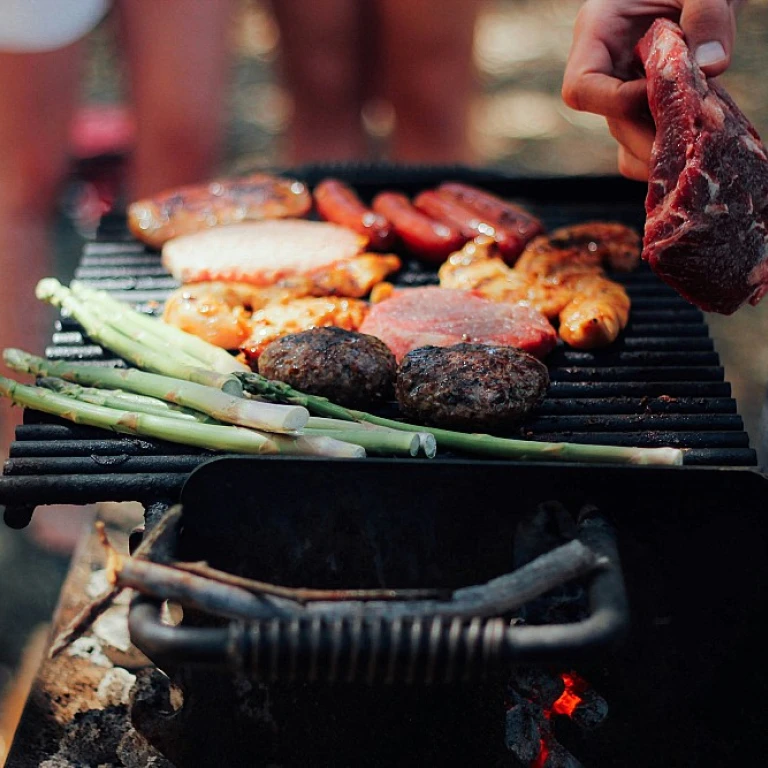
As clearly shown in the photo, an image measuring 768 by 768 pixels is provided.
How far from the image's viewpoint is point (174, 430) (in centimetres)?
267

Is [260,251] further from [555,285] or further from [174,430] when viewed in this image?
[174,430]

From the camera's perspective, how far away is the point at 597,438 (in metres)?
2.79

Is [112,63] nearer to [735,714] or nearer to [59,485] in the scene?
[59,485]

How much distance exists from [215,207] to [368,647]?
109 inches

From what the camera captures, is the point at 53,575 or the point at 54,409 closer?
the point at 54,409

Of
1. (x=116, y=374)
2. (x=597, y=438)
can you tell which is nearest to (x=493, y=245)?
(x=597, y=438)

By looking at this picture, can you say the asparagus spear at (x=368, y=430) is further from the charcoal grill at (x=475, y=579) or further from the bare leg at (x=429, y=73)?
the bare leg at (x=429, y=73)

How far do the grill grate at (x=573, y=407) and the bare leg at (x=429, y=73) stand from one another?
263 centimetres

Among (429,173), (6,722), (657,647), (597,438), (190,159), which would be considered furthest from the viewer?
(190,159)

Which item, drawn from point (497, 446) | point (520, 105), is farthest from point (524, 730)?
point (520, 105)

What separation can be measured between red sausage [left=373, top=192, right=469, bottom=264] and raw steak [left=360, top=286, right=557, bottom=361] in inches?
17.4

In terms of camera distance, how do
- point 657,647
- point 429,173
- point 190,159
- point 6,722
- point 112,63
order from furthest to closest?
1. point 112,63
2. point 190,159
3. point 429,173
4. point 6,722
5. point 657,647

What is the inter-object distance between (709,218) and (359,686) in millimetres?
1808

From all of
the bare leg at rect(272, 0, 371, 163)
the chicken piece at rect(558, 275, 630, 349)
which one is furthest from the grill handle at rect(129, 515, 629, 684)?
the bare leg at rect(272, 0, 371, 163)
